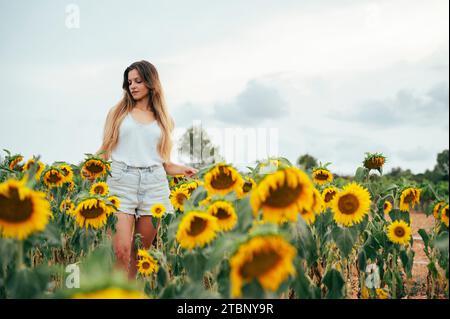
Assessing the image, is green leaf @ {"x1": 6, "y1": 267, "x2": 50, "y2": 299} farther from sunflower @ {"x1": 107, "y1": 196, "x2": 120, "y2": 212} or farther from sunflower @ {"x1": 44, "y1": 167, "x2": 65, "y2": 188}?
sunflower @ {"x1": 44, "y1": 167, "x2": 65, "y2": 188}

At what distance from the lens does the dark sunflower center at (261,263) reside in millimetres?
1619

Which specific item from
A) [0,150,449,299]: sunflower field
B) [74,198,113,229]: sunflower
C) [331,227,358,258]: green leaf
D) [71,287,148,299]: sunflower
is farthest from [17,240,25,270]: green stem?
[331,227,358,258]: green leaf

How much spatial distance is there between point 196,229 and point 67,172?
2.69 metres

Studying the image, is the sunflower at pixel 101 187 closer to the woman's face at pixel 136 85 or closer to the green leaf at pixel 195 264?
the woman's face at pixel 136 85

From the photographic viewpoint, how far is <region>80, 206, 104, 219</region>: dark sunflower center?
3.08m

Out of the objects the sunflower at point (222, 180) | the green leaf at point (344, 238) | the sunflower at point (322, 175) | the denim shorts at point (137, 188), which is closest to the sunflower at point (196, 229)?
the sunflower at point (222, 180)

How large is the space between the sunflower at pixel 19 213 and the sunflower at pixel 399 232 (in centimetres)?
262

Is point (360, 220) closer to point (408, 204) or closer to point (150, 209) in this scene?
point (408, 204)

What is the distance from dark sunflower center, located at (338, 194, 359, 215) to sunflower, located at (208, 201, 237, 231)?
1.07 metres

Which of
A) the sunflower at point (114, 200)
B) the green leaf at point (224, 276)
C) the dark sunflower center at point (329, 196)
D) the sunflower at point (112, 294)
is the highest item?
the sunflower at point (114, 200)

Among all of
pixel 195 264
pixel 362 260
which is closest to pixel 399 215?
pixel 362 260

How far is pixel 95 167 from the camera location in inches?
161

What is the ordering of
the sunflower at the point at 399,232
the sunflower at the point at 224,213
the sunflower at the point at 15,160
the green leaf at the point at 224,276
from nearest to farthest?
the green leaf at the point at 224,276 → the sunflower at the point at 224,213 → the sunflower at the point at 399,232 → the sunflower at the point at 15,160
